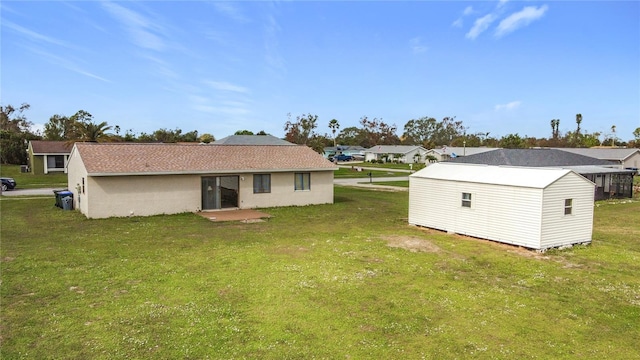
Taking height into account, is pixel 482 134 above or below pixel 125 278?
above

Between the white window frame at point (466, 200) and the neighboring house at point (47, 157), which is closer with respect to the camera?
the white window frame at point (466, 200)

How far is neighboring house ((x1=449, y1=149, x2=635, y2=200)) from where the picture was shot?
101 ft

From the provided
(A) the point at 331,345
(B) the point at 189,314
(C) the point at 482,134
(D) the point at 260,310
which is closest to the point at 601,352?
(A) the point at 331,345

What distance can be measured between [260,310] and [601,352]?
6.68m

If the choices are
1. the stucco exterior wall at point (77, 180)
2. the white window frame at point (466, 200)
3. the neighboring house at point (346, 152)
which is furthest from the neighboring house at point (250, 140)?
the neighboring house at point (346, 152)

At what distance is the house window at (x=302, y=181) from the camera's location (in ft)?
91.6

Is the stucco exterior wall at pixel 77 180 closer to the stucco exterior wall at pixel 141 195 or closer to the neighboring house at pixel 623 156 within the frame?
the stucco exterior wall at pixel 141 195

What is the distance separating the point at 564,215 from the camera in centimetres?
1653

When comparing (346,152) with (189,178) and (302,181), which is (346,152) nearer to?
(302,181)

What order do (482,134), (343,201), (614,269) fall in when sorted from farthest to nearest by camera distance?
1. (482,134)
2. (343,201)
3. (614,269)

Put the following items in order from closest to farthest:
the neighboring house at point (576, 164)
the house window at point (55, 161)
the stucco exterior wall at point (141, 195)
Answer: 1. the stucco exterior wall at point (141, 195)
2. the neighboring house at point (576, 164)
3. the house window at point (55, 161)

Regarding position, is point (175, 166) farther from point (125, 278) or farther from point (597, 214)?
point (597, 214)

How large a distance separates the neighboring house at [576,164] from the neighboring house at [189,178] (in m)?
11.5

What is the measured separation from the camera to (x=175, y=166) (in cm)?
2420
